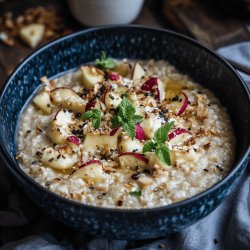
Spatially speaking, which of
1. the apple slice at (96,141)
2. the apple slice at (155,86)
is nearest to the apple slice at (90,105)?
the apple slice at (96,141)

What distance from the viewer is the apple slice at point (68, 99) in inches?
113

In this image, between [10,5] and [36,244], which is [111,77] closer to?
[36,244]

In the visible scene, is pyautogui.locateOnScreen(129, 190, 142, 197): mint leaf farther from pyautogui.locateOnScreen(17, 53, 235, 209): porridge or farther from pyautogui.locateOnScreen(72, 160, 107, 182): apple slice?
pyautogui.locateOnScreen(72, 160, 107, 182): apple slice

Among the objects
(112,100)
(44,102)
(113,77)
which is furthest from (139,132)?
(44,102)

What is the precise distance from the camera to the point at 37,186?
7.55 feet

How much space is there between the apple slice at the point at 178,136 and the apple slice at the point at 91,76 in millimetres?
659

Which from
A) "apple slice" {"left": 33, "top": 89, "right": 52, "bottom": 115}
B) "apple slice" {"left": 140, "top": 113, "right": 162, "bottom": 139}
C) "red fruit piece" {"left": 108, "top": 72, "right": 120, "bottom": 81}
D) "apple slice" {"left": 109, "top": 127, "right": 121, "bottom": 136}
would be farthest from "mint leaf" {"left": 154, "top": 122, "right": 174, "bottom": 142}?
"apple slice" {"left": 33, "top": 89, "right": 52, "bottom": 115}

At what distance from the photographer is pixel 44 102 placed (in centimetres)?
295

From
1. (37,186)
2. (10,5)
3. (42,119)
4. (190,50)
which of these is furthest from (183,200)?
(10,5)

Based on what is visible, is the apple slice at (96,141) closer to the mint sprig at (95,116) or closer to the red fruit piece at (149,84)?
the mint sprig at (95,116)

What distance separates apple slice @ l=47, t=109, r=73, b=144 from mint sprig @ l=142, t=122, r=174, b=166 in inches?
17.5

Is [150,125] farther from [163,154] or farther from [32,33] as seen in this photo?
[32,33]

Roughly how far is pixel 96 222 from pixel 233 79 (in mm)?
1228

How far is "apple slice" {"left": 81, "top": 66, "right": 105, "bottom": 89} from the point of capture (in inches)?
120
